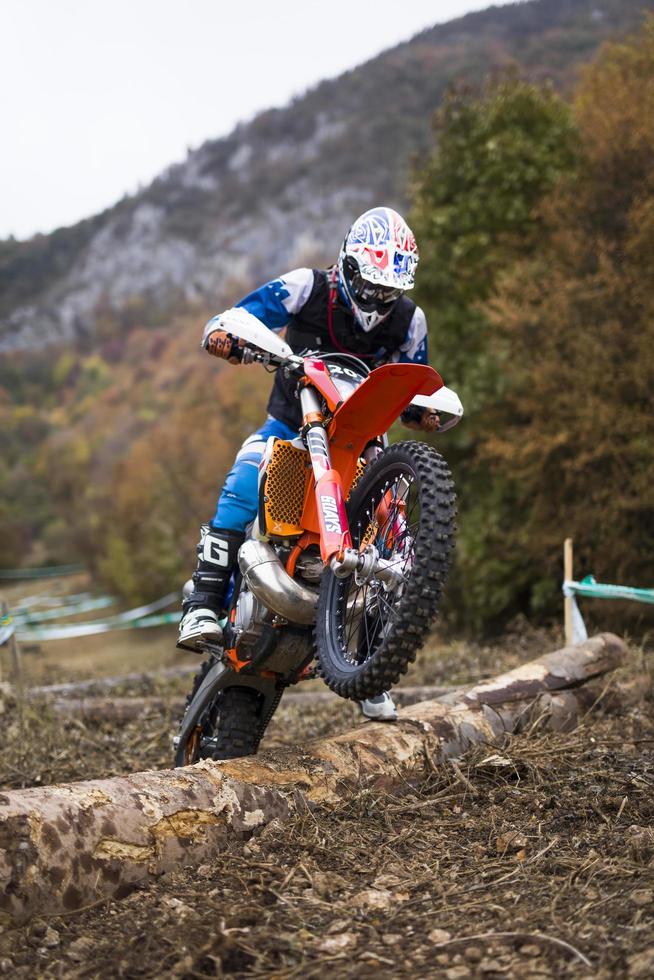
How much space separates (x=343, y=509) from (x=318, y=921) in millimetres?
1931

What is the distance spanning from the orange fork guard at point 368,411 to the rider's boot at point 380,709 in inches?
40.5

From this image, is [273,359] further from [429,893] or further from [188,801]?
[429,893]

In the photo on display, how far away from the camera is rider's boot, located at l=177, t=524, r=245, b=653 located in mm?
5374

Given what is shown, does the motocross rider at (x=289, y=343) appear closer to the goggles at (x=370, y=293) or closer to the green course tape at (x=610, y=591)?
the goggles at (x=370, y=293)

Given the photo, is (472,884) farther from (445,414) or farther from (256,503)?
(445,414)

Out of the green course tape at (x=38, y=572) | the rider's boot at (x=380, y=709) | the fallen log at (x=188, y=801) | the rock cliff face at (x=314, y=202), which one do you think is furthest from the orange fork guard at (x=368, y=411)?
the rock cliff face at (x=314, y=202)

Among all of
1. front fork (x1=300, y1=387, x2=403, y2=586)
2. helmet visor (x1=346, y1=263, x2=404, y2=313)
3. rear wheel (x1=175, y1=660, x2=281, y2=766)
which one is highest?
helmet visor (x1=346, y1=263, x2=404, y2=313)

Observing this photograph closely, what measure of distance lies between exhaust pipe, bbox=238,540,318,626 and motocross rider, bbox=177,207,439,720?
44 cm

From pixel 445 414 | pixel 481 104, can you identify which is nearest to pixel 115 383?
pixel 481 104

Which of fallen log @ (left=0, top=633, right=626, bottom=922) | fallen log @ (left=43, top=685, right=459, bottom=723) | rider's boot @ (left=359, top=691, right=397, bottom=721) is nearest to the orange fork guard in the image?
rider's boot @ (left=359, top=691, right=397, bottom=721)

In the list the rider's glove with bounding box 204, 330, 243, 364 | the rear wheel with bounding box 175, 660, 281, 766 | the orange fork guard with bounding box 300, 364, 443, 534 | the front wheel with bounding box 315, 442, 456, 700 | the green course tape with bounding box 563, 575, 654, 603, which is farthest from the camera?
the green course tape with bounding box 563, 575, 654, 603

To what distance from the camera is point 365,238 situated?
5.10 m

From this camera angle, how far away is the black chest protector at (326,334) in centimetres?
548

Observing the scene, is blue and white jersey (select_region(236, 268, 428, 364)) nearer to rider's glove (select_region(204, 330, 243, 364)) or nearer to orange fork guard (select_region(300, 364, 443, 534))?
rider's glove (select_region(204, 330, 243, 364))
